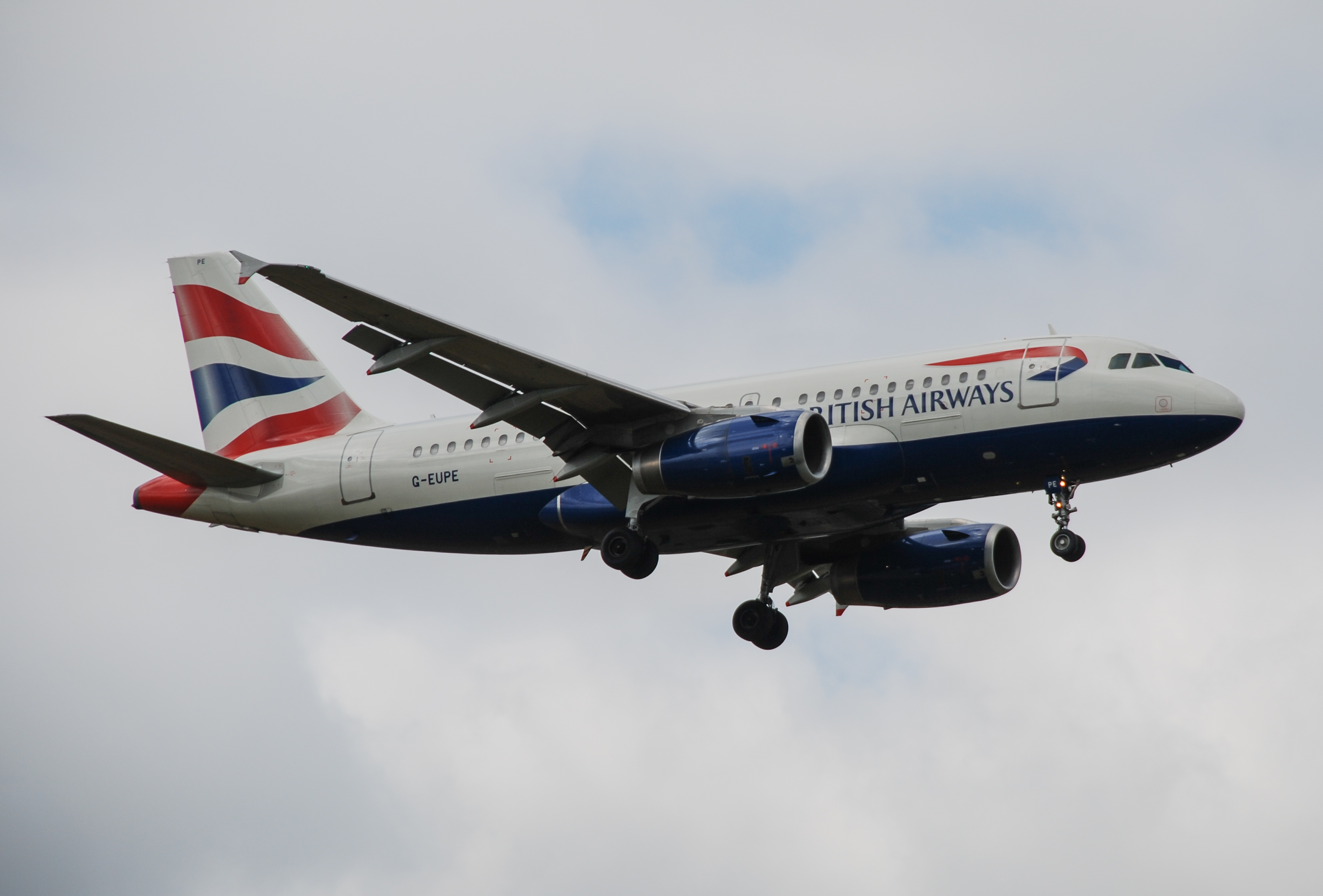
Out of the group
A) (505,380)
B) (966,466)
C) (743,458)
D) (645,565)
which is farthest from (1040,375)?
(505,380)

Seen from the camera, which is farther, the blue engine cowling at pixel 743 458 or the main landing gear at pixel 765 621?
the main landing gear at pixel 765 621

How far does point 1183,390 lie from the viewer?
31016 millimetres

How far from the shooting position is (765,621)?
1507 inches

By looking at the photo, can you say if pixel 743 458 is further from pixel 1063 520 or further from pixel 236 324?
pixel 236 324

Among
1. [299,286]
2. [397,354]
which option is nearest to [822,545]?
[397,354]

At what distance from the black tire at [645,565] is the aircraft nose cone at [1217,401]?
36.6 feet

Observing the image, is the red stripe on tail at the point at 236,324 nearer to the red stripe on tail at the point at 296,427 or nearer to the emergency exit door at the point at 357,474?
the red stripe on tail at the point at 296,427

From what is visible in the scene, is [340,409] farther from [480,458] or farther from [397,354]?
[397,354]

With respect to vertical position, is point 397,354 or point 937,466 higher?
point 397,354

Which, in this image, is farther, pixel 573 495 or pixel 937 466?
pixel 573 495

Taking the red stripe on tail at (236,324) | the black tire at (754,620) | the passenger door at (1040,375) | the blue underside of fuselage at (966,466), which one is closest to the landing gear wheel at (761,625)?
the black tire at (754,620)

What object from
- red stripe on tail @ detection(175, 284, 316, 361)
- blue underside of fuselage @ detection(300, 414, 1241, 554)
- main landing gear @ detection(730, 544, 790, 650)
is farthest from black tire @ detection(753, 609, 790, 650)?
red stripe on tail @ detection(175, 284, 316, 361)

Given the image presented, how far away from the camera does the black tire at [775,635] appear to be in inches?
1510

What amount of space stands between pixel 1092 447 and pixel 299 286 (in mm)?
15141
